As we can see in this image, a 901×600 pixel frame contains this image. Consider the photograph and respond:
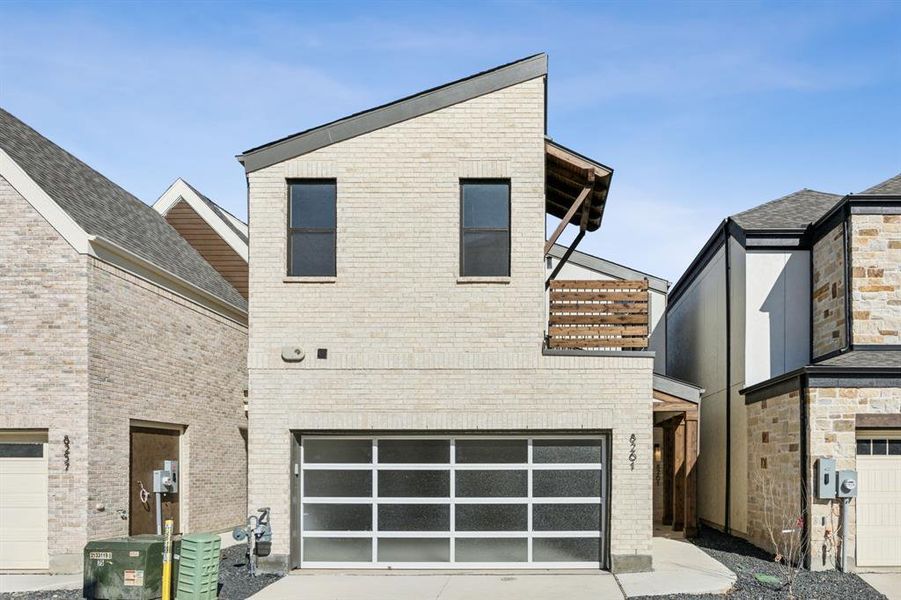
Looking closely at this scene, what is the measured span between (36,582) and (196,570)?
3275mm

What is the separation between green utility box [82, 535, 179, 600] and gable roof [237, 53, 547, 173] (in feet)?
21.2

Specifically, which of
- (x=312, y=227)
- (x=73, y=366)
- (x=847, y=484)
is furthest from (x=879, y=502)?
(x=73, y=366)

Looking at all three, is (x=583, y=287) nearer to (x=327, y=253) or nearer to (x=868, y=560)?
(x=327, y=253)

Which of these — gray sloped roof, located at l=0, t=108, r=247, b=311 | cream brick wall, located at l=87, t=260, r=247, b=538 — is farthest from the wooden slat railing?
gray sloped roof, located at l=0, t=108, r=247, b=311

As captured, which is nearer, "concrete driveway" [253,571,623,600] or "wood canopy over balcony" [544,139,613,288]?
"concrete driveway" [253,571,623,600]

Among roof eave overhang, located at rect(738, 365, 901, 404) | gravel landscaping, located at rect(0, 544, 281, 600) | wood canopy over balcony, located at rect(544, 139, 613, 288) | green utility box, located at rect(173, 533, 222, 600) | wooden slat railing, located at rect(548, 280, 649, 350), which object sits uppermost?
wood canopy over balcony, located at rect(544, 139, 613, 288)

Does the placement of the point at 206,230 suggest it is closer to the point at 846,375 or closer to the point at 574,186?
the point at 574,186

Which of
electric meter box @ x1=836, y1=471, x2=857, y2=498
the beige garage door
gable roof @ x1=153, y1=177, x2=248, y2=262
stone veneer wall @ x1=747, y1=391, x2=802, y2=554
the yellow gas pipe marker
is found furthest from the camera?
gable roof @ x1=153, y1=177, x2=248, y2=262

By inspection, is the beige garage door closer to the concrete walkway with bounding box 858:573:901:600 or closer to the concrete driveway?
the concrete driveway

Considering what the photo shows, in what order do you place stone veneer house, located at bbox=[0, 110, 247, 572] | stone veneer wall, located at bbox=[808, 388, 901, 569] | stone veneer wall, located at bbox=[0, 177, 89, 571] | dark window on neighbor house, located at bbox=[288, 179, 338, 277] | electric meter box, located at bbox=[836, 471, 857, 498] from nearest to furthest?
1. electric meter box, located at bbox=[836, 471, 857, 498]
2. stone veneer wall, located at bbox=[808, 388, 901, 569]
3. stone veneer wall, located at bbox=[0, 177, 89, 571]
4. stone veneer house, located at bbox=[0, 110, 247, 572]
5. dark window on neighbor house, located at bbox=[288, 179, 338, 277]

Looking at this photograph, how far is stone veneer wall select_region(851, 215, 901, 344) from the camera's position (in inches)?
632

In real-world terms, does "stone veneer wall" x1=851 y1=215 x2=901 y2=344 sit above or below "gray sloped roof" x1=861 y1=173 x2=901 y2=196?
below

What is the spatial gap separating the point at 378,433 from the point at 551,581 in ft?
12.2

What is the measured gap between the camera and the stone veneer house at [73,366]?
1455 cm
